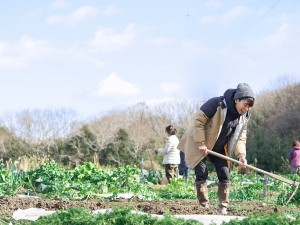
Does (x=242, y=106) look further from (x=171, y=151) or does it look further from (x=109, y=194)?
(x=171, y=151)

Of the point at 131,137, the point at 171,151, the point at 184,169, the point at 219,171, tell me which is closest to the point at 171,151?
the point at 171,151

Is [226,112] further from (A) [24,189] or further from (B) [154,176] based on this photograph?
(B) [154,176]

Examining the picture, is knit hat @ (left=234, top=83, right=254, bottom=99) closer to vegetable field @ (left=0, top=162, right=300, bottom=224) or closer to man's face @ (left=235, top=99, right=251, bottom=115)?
man's face @ (left=235, top=99, right=251, bottom=115)

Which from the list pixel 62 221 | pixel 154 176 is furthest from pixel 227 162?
pixel 154 176

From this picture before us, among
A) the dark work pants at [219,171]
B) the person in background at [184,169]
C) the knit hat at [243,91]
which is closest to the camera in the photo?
the knit hat at [243,91]

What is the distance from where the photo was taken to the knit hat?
700cm

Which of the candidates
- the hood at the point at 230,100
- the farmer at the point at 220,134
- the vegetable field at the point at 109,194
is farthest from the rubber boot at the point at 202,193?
the hood at the point at 230,100

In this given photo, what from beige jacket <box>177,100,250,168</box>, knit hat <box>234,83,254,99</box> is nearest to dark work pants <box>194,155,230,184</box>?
beige jacket <box>177,100,250,168</box>

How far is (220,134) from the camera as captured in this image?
7.52 m

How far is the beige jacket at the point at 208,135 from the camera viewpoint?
738 cm

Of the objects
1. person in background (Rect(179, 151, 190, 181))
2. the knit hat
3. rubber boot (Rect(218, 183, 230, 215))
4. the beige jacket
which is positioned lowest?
person in background (Rect(179, 151, 190, 181))

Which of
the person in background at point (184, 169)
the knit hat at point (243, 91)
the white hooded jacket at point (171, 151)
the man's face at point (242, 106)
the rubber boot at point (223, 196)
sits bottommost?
the person in background at point (184, 169)

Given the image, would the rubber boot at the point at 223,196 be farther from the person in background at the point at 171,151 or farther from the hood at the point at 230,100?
the person in background at the point at 171,151

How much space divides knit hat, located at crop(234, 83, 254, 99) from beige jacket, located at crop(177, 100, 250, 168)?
292mm
